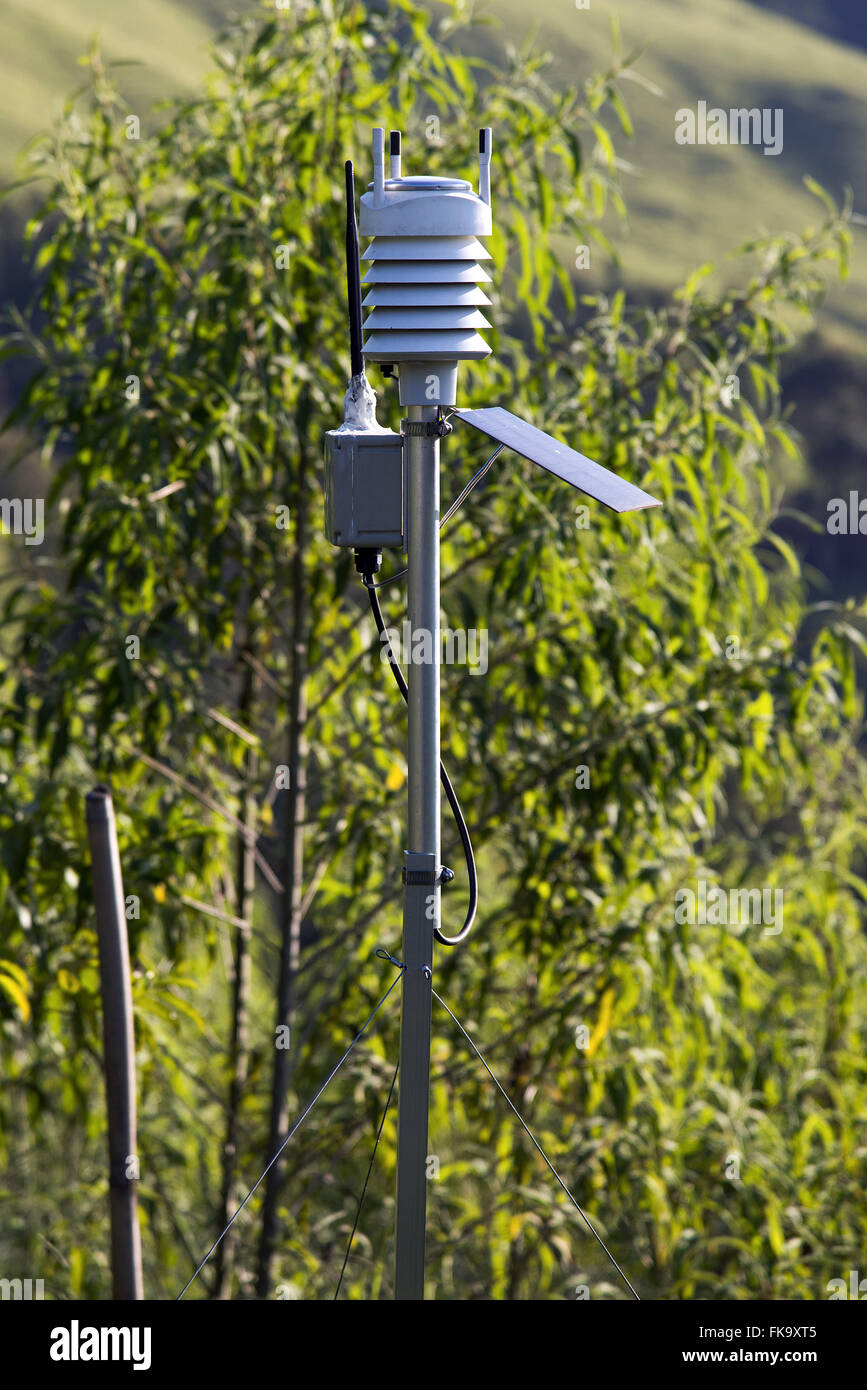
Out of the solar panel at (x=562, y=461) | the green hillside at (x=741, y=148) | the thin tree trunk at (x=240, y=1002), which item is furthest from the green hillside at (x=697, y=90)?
the solar panel at (x=562, y=461)

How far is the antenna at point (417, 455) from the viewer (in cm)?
95

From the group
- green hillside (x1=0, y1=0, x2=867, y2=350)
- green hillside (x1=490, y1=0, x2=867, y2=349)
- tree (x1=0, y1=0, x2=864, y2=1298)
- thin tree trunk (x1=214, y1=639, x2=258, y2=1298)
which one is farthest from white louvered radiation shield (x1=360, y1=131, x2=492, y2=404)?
green hillside (x1=490, y1=0, x2=867, y2=349)

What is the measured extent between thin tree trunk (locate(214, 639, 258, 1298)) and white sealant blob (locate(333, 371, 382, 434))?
3.97 ft

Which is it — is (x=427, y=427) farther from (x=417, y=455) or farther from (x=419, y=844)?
(x=419, y=844)

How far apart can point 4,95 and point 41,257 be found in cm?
1325

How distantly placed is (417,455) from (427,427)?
24 millimetres

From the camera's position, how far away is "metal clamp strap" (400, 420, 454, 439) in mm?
975

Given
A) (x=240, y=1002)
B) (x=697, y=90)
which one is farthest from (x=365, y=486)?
(x=697, y=90)

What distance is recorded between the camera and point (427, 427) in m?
0.98

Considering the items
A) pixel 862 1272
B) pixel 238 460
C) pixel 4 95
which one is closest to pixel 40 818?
pixel 238 460

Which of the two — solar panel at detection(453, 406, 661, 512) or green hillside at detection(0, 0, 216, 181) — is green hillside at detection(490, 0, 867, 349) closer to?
green hillside at detection(0, 0, 216, 181)

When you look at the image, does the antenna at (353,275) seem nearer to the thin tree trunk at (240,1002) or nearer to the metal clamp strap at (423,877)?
the metal clamp strap at (423,877)

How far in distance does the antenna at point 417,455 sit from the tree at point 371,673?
2.56 feet

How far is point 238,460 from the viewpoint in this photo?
202 cm
